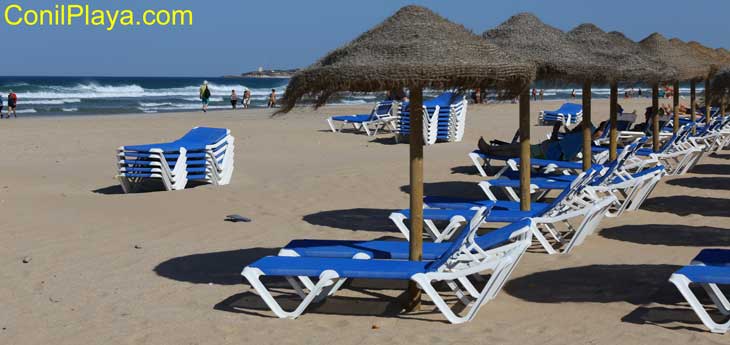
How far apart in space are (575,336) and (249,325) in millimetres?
1755

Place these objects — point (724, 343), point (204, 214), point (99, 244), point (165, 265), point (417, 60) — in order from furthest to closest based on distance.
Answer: point (204, 214) → point (99, 244) → point (165, 265) → point (417, 60) → point (724, 343)

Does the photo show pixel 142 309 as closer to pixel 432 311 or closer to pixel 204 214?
pixel 432 311

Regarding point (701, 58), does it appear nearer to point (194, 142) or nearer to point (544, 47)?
point (544, 47)

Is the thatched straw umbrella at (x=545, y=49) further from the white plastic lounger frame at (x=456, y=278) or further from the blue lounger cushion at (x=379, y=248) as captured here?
the white plastic lounger frame at (x=456, y=278)

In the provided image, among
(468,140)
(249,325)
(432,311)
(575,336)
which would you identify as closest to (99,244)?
(249,325)

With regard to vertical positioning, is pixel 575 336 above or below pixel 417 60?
below

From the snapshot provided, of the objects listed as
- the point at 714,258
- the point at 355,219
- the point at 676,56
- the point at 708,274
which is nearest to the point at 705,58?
the point at 676,56

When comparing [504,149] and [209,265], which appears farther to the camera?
[504,149]

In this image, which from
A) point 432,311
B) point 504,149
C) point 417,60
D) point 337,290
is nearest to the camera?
point 417,60

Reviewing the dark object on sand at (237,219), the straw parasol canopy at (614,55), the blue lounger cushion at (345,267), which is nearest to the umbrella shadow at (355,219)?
the dark object on sand at (237,219)

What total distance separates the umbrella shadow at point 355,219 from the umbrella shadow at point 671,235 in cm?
198

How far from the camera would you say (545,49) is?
862cm

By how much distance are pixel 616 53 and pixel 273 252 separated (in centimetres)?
445

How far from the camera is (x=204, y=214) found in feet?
30.2
